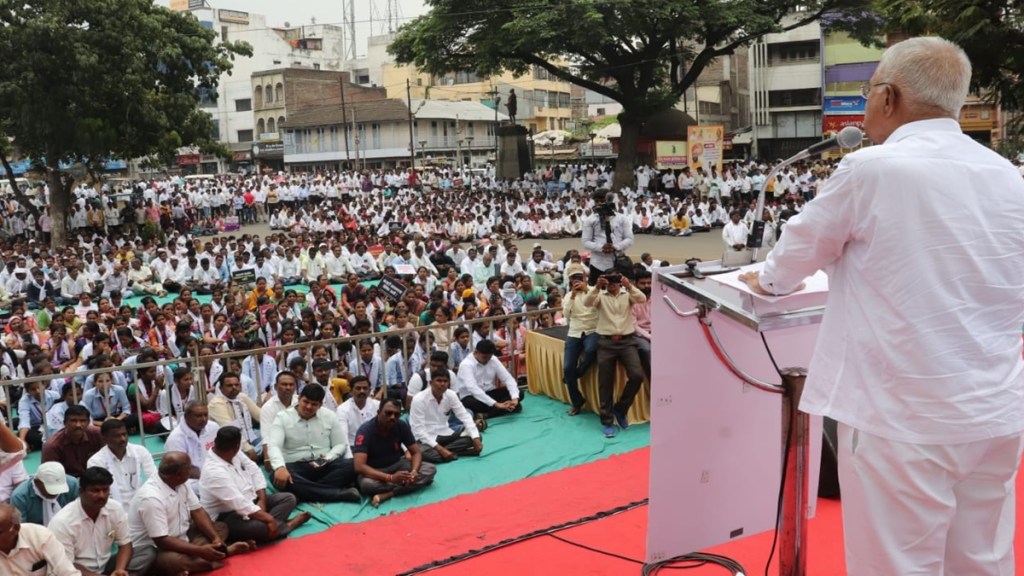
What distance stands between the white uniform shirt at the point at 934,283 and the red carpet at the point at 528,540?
72.9 inches

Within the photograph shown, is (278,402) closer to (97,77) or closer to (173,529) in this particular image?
(173,529)

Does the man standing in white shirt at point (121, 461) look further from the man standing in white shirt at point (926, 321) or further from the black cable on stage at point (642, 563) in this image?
the man standing in white shirt at point (926, 321)

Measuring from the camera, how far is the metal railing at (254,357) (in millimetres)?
6406

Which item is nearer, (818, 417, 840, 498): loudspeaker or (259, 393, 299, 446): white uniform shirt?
(818, 417, 840, 498): loudspeaker

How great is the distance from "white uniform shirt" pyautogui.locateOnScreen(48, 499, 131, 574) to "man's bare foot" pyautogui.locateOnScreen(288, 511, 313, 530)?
1.02 metres

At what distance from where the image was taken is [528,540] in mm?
4418

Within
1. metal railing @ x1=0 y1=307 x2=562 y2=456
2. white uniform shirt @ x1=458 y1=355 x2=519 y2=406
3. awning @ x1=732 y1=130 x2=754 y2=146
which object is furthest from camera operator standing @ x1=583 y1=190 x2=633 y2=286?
awning @ x1=732 y1=130 x2=754 y2=146

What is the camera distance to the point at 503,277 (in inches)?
485

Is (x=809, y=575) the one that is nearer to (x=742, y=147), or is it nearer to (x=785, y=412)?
(x=785, y=412)

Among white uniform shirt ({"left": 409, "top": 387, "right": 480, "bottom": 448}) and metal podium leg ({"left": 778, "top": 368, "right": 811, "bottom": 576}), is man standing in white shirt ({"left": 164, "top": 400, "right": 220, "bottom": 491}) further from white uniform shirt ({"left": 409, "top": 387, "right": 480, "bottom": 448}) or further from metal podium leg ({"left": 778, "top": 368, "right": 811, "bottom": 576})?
metal podium leg ({"left": 778, "top": 368, "right": 811, "bottom": 576})

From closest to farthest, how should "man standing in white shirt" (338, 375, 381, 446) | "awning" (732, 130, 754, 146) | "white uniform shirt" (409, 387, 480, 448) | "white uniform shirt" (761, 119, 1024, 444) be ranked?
"white uniform shirt" (761, 119, 1024, 444) < "man standing in white shirt" (338, 375, 381, 446) < "white uniform shirt" (409, 387, 480, 448) < "awning" (732, 130, 754, 146)

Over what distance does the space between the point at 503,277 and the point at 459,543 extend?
754cm

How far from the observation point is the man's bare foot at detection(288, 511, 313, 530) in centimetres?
550

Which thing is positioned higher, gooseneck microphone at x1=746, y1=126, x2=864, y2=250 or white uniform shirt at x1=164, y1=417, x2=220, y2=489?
gooseneck microphone at x1=746, y1=126, x2=864, y2=250
